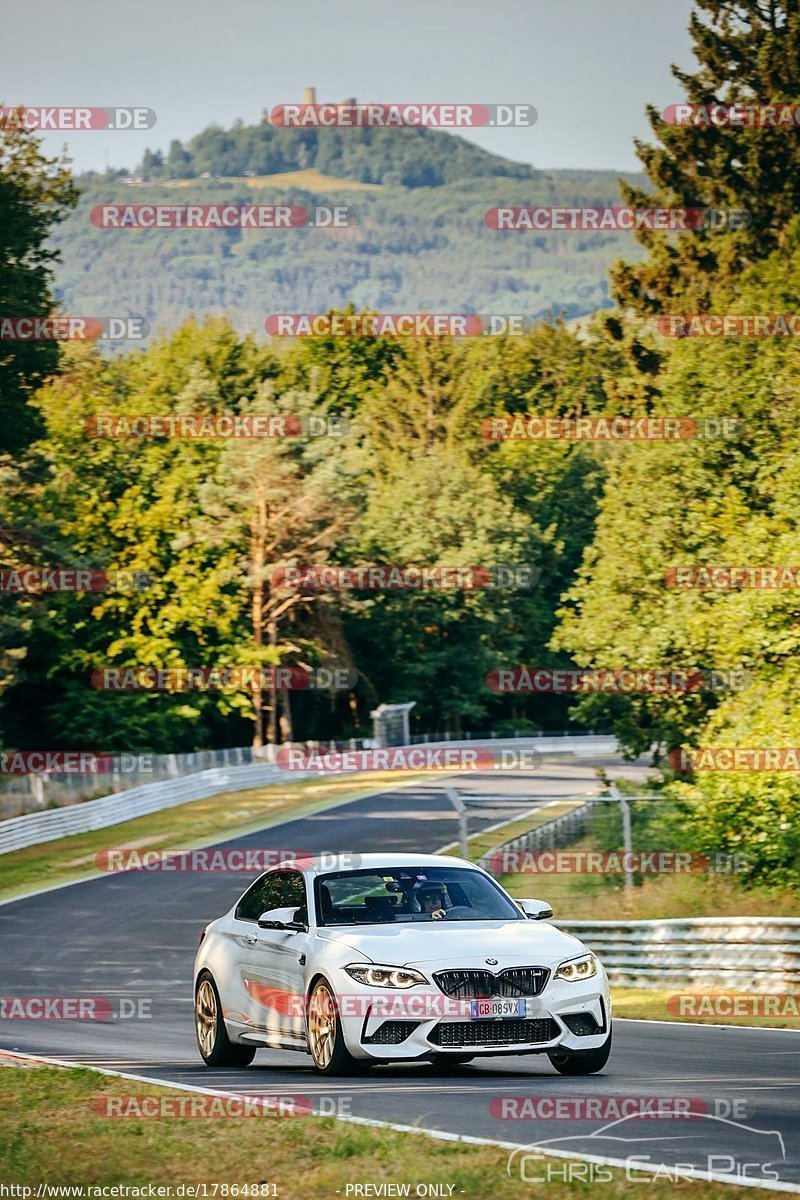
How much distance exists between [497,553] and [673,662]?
46.9 metres

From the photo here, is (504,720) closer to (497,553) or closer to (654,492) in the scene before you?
(497,553)

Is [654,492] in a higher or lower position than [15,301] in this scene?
lower

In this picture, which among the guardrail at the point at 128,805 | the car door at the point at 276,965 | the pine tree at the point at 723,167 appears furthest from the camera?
the pine tree at the point at 723,167

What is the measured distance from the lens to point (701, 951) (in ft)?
68.7

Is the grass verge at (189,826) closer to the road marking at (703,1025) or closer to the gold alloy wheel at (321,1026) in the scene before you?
the road marking at (703,1025)

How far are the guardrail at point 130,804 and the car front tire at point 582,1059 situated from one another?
33.0 metres

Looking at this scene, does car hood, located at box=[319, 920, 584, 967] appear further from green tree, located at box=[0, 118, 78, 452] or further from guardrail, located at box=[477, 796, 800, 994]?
green tree, located at box=[0, 118, 78, 452]

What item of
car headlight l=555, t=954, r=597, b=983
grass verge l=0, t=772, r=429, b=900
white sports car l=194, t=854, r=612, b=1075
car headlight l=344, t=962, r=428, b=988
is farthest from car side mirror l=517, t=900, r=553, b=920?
grass verge l=0, t=772, r=429, b=900

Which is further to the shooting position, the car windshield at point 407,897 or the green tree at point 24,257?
the green tree at point 24,257

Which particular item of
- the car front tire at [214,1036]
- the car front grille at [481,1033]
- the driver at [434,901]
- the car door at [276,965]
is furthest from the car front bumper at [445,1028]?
the car front tire at [214,1036]

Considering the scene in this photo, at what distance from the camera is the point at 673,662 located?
124ft

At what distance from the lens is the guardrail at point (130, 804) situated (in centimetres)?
4454

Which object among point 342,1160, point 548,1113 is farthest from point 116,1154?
point 548,1113

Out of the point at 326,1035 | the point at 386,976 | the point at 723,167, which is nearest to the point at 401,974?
the point at 386,976
